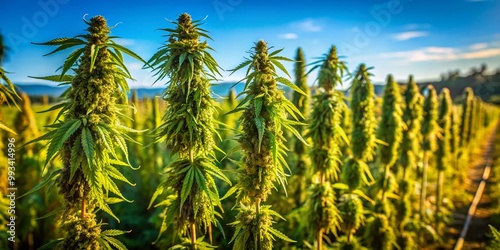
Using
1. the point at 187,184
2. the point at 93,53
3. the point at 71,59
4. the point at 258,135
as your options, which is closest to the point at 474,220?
the point at 258,135

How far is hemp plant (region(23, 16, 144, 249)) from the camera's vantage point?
3.34 m

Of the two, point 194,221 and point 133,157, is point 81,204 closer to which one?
point 194,221

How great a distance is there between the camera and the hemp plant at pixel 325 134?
6.68 metres

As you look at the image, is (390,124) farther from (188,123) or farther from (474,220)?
(474,220)

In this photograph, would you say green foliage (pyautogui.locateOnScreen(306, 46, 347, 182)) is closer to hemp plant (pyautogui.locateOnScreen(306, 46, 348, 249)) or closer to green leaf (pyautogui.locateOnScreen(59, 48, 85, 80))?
hemp plant (pyautogui.locateOnScreen(306, 46, 348, 249))

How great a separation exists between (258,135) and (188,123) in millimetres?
1075

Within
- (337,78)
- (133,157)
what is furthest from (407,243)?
(133,157)

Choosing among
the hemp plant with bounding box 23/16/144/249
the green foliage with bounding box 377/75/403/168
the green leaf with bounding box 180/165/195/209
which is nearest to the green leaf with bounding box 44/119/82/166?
the hemp plant with bounding box 23/16/144/249

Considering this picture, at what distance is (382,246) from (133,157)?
57.1ft

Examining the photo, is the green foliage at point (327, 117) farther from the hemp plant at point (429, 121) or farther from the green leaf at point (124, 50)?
the hemp plant at point (429, 121)

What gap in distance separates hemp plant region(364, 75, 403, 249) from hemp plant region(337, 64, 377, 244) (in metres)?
2.58

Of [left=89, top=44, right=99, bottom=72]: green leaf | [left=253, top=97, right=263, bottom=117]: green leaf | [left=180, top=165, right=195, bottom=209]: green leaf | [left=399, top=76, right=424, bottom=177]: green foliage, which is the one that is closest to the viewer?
[left=89, top=44, right=99, bottom=72]: green leaf

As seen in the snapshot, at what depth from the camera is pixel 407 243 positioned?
12.3 m

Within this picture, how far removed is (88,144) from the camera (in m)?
3.25
